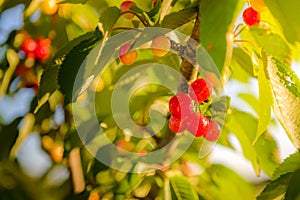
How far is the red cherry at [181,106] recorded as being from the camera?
2.90 ft

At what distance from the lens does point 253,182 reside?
1.29 metres

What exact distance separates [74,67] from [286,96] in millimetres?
332

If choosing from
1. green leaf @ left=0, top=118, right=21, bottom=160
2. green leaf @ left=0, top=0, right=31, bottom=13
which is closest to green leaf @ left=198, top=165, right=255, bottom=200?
green leaf @ left=0, top=118, right=21, bottom=160

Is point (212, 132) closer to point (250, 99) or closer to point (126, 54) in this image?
point (126, 54)

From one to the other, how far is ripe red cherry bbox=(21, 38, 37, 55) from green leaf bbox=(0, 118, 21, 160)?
6.9 inches

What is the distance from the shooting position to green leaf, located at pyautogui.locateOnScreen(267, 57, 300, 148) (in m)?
0.73

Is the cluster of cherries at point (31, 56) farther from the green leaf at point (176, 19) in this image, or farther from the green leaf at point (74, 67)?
the green leaf at point (176, 19)

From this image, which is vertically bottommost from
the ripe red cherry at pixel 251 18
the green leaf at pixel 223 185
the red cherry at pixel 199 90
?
the green leaf at pixel 223 185

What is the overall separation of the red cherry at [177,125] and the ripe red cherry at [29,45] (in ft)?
1.60

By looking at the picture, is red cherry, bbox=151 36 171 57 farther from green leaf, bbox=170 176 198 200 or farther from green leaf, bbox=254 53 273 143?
green leaf, bbox=170 176 198 200

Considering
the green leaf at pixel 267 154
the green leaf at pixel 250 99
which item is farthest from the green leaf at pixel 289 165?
the green leaf at pixel 250 99

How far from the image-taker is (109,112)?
3.72 ft

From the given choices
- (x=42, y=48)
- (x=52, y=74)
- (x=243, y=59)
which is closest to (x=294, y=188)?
(x=243, y=59)

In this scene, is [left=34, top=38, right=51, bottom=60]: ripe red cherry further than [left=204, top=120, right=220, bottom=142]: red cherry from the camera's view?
Yes
